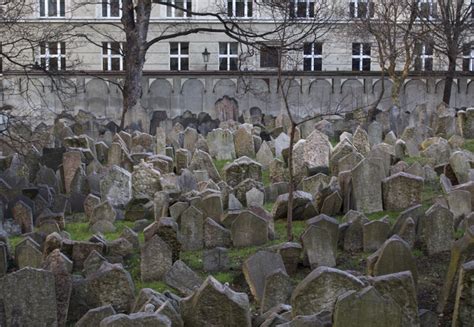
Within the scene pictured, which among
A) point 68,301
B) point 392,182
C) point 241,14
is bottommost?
point 68,301

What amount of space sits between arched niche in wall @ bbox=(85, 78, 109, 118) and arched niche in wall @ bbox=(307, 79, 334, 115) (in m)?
6.24

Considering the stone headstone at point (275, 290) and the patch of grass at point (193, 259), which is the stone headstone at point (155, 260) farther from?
the stone headstone at point (275, 290)

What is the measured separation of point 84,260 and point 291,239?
2261 mm

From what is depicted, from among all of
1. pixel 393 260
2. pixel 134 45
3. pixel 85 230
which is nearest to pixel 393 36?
pixel 134 45

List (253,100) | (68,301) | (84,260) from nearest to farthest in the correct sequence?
(68,301) → (84,260) → (253,100)

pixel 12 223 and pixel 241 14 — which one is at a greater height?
pixel 241 14

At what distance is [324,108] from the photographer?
2727 cm

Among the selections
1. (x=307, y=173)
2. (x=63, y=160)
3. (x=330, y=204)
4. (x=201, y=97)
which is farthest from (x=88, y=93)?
(x=330, y=204)

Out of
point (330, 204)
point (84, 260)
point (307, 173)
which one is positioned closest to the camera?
point (84, 260)

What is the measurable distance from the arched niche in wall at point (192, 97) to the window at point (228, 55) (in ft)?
56.2

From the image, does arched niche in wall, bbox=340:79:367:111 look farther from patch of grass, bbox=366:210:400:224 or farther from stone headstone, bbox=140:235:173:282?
stone headstone, bbox=140:235:173:282

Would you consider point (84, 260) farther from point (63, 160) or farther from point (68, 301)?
point (63, 160)

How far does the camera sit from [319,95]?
27.9 metres

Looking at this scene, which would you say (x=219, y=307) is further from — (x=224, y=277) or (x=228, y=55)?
(x=228, y=55)
